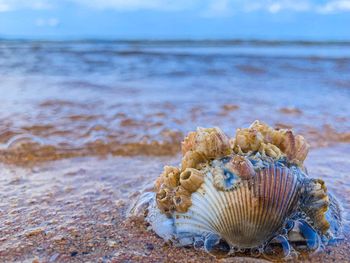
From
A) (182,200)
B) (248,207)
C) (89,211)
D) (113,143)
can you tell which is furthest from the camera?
(113,143)

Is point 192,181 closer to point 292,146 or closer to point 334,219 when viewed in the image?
point 292,146

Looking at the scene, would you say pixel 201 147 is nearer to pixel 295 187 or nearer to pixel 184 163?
→ pixel 184 163

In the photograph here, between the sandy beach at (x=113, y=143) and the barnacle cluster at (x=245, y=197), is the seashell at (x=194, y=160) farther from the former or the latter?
the sandy beach at (x=113, y=143)

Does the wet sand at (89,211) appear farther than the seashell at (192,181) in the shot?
Yes

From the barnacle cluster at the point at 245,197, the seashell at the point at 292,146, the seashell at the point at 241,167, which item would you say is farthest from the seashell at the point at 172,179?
the seashell at the point at 292,146

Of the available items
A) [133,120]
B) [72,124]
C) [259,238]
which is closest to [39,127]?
[72,124]

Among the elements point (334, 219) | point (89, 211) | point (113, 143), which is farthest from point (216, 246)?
point (113, 143)

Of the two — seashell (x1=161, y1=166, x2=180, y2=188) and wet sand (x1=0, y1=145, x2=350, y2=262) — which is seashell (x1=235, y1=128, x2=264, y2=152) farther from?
wet sand (x1=0, y1=145, x2=350, y2=262)
